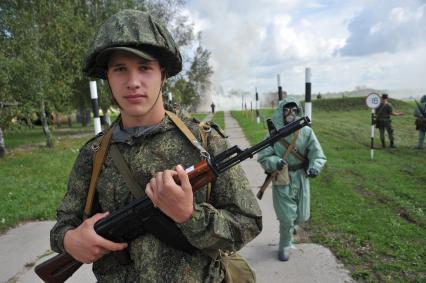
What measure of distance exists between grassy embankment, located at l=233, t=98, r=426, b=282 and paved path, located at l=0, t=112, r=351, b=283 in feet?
0.75

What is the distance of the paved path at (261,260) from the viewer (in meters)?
4.40

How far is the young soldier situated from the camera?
1.57m

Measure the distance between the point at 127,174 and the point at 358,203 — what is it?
6.28m

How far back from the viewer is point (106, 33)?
1.64 meters

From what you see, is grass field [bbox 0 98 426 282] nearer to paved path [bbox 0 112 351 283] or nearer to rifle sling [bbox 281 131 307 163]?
paved path [bbox 0 112 351 283]

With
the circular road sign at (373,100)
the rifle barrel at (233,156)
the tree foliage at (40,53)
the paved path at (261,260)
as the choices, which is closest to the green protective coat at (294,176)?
the paved path at (261,260)

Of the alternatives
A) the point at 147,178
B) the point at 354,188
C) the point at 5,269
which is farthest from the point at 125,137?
Result: the point at 354,188

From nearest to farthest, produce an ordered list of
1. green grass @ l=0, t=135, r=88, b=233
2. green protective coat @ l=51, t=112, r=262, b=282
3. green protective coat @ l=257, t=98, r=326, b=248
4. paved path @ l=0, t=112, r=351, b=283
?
green protective coat @ l=51, t=112, r=262, b=282 → paved path @ l=0, t=112, r=351, b=283 → green protective coat @ l=257, t=98, r=326, b=248 → green grass @ l=0, t=135, r=88, b=233

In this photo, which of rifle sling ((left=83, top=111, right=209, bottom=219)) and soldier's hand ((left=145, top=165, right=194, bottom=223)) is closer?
soldier's hand ((left=145, top=165, right=194, bottom=223))

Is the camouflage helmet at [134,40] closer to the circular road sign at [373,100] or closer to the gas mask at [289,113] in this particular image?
the gas mask at [289,113]

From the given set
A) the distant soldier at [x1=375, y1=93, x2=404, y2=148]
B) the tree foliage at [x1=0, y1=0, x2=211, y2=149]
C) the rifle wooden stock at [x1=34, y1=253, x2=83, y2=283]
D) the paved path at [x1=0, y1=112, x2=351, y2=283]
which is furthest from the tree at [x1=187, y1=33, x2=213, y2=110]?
the rifle wooden stock at [x1=34, y1=253, x2=83, y2=283]

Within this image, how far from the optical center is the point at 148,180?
5.38 ft

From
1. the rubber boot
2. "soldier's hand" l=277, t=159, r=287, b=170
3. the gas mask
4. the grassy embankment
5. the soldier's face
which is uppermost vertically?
the soldier's face

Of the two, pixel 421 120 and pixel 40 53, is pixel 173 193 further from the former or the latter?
pixel 40 53
